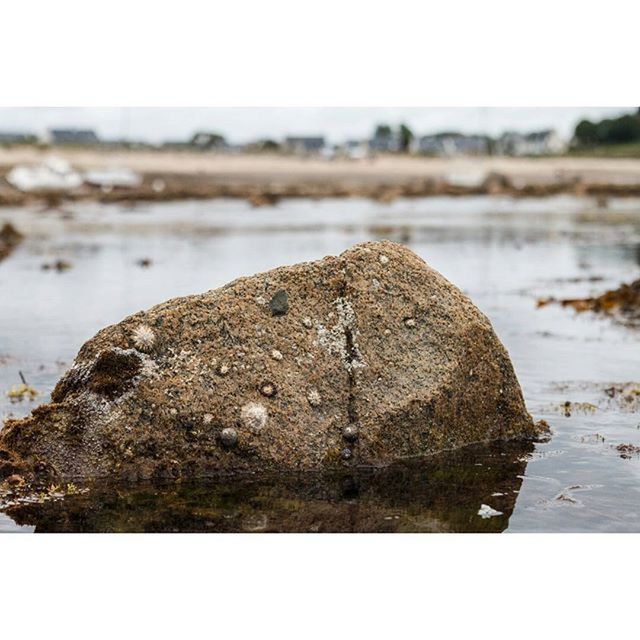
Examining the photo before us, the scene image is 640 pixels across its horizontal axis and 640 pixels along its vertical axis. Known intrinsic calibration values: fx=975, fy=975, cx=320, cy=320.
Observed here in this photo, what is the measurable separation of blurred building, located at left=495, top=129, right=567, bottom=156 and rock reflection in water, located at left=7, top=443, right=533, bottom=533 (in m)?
78.8

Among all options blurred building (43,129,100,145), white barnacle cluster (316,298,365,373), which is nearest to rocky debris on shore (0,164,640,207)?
blurred building (43,129,100,145)

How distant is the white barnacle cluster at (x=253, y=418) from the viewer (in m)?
8.95

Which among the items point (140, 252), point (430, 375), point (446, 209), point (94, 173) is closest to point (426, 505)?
point (430, 375)

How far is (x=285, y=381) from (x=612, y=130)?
6733 centimetres

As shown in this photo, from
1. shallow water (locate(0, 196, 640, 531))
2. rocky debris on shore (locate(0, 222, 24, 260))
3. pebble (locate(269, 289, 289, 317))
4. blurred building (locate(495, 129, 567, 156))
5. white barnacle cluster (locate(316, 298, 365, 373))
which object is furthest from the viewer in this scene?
blurred building (locate(495, 129, 567, 156))

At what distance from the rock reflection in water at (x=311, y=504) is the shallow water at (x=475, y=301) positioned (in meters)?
0.02

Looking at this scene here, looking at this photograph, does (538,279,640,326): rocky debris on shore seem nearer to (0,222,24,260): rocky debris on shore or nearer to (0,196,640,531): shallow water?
(0,196,640,531): shallow water

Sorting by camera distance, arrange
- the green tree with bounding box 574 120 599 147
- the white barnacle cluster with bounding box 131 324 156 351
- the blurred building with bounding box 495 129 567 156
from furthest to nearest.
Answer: the blurred building with bounding box 495 129 567 156 → the green tree with bounding box 574 120 599 147 → the white barnacle cluster with bounding box 131 324 156 351

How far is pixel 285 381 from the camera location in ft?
30.1

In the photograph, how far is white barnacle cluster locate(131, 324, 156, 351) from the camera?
29.6 ft

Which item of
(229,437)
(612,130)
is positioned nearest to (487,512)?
(229,437)

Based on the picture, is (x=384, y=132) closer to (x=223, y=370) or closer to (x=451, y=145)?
(x=451, y=145)

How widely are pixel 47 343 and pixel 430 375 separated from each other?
8.79 metres

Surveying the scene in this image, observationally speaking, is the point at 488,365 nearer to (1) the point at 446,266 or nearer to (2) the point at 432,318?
(2) the point at 432,318
